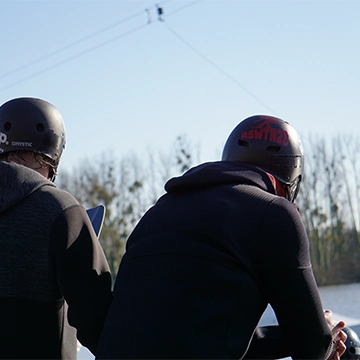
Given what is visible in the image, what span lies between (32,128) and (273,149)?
116 cm

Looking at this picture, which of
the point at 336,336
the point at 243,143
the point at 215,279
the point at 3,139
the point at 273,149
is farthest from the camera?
the point at 3,139

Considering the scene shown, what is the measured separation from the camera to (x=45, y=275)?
290cm

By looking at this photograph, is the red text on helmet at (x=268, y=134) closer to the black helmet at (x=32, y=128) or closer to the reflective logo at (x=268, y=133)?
the reflective logo at (x=268, y=133)

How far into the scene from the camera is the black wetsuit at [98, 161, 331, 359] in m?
2.34

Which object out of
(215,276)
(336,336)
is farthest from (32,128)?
(336,336)

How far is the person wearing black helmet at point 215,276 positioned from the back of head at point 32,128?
0.95m

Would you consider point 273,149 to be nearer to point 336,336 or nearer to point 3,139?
point 336,336

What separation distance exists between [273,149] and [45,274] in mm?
1083

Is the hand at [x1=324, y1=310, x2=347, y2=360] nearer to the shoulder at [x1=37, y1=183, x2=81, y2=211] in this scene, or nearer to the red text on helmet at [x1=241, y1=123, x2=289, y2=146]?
the red text on helmet at [x1=241, y1=123, x2=289, y2=146]

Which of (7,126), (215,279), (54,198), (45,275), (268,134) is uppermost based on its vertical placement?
(7,126)

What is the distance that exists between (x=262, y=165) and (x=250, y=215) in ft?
2.22

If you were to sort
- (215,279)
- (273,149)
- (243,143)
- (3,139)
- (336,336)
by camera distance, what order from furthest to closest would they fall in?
(3,139), (243,143), (273,149), (336,336), (215,279)

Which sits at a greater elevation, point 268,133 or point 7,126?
point 7,126

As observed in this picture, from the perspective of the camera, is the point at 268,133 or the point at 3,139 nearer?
the point at 268,133
